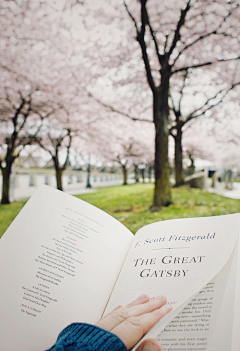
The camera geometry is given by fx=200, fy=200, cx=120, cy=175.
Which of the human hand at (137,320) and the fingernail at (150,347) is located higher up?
the human hand at (137,320)

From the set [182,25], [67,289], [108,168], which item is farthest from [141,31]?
[108,168]

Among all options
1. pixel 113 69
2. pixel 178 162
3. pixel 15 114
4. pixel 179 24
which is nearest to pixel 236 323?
pixel 179 24

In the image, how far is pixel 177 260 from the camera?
396 mm

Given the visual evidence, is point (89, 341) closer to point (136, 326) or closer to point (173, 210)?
point (136, 326)

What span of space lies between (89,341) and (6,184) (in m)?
4.02

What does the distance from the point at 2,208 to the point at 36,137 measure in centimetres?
149

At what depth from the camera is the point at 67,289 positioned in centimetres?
38

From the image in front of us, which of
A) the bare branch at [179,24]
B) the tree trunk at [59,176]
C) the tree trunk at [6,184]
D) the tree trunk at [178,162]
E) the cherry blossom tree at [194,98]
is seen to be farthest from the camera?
the tree trunk at [59,176]

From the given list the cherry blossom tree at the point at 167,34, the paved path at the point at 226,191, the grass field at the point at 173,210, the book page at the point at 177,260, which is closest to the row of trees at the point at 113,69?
the cherry blossom tree at the point at 167,34

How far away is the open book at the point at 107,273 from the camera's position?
0.31 meters

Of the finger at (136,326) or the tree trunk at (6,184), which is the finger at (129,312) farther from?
the tree trunk at (6,184)

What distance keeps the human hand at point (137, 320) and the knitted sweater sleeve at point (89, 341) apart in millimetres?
12

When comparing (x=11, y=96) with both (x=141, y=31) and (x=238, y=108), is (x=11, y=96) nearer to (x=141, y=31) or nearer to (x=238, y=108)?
(x=141, y=31)

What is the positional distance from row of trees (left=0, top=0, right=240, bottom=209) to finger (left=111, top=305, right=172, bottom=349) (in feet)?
7.21
